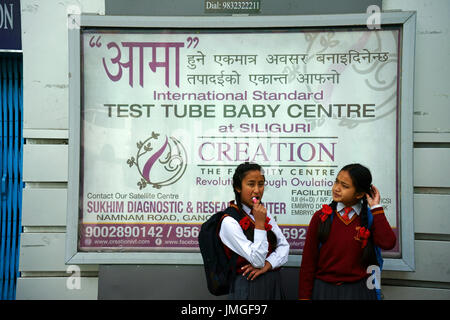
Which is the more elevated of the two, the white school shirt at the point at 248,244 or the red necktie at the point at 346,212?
the red necktie at the point at 346,212

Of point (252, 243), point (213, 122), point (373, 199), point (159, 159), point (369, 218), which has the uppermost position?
A: point (213, 122)

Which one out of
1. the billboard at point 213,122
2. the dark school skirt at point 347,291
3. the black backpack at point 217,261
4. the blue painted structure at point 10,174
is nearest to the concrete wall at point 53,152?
the billboard at point 213,122

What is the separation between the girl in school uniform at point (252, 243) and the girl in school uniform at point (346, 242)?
8.4 inches

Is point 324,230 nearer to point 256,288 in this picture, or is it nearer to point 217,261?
point 256,288

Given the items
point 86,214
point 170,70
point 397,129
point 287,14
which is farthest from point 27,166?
point 397,129

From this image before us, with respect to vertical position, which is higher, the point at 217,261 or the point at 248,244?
the point at 248,244

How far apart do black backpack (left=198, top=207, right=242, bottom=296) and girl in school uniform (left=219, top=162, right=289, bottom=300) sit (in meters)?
0.04

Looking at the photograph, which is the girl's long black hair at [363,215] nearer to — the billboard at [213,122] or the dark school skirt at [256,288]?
the dark school skirt at [256,288]

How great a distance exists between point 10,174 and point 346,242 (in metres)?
3.41

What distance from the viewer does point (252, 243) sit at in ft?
7.91

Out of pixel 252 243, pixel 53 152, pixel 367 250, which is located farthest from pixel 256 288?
pixel 53 152

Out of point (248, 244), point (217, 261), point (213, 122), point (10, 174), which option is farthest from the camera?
point (10, 174)

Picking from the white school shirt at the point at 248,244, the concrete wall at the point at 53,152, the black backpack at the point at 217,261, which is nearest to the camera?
the white school shirt at the point at 248,244

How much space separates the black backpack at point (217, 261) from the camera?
2455 millimetres
